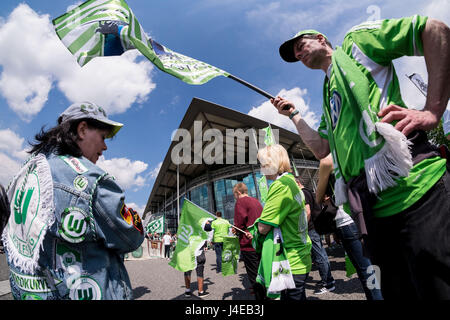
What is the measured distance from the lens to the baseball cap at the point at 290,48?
1.38 meters

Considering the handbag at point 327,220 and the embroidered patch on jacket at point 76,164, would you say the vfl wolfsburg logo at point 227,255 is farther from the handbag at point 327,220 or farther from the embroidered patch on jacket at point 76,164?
the embroidered patch on jacket at point 76,164

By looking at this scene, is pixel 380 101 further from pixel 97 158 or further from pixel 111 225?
pixel 97 158

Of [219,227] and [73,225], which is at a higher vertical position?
[73,225]

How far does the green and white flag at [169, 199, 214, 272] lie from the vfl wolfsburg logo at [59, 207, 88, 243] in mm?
3160

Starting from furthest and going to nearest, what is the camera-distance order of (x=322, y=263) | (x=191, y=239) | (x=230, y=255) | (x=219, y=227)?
(x=219, y=227), (x=191, y=239), (x=230, y=255), (x=322, y=263)

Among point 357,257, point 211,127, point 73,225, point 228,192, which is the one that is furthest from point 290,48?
point 228,192

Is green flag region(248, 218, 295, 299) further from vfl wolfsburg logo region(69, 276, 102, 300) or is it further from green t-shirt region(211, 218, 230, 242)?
green t-shirt region(211, 218, 230, 242)

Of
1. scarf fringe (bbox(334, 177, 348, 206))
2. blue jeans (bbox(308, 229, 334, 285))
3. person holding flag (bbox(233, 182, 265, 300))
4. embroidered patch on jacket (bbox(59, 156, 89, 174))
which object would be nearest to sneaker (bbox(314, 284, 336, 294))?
blue jeans (bbox(308, 229, 334, 285))

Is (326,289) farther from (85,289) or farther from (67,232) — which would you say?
(67,232)

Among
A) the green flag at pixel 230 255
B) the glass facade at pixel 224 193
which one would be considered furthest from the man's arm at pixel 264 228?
the glass facade at pixel 224 193

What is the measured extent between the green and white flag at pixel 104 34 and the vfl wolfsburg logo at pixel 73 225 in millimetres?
1688

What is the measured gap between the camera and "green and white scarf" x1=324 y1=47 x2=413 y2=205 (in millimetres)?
834

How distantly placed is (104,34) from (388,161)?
2.83 metres

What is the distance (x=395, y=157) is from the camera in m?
0.84
